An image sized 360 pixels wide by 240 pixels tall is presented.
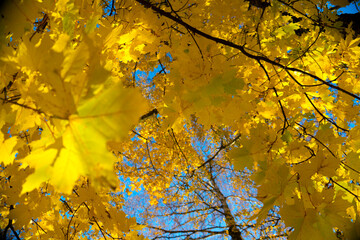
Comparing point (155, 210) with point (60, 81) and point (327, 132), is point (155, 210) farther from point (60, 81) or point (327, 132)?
point (60, 81)

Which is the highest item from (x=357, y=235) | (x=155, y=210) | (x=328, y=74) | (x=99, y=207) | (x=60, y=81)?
(x=155, y=210)

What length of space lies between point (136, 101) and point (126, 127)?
4cm

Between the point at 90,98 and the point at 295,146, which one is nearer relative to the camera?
the point at 90,98

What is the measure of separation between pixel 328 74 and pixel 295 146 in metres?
0.92

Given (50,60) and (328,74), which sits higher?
(328,74)

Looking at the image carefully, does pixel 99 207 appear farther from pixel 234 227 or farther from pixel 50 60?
pixel 234 227

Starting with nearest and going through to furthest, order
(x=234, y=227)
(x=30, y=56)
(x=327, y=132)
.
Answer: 1. (x=30, y=56)
2. (x=327, y=132)
3. (x=234, y=227)

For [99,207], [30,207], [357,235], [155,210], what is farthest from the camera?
[155,210]

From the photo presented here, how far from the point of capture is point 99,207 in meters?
1.31

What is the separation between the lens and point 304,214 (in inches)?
27.6

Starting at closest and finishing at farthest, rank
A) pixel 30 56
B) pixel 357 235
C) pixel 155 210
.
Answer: pixel 30 56
pixel 357 235
pixel 155 210

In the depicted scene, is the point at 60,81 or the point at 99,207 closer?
the point at 60,81

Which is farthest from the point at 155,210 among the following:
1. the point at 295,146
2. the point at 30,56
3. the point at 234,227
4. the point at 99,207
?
the point at 30,56

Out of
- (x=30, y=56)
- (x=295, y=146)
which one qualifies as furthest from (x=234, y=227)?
(x=30, y=56)
